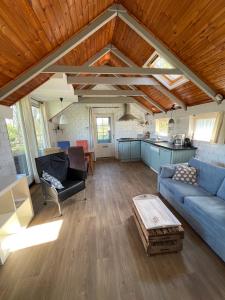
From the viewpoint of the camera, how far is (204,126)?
3330mm

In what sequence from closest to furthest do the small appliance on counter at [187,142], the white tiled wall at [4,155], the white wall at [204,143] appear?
the white tiled wall at [4,155], the white wall at [204,143], the small appliance on counter at [187,142]

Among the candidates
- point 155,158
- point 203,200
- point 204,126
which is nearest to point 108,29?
point 204,126

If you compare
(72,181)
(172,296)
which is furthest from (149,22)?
(172,296)

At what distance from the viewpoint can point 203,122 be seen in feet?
11.0

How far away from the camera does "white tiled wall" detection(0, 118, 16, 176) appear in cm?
232

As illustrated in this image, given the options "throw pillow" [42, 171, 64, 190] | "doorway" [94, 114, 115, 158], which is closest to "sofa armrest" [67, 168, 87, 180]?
"throw pillow" [42, 171, 64, 190]

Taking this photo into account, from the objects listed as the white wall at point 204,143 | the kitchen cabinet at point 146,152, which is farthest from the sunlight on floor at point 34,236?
the kitchen cabinet at point 146,152

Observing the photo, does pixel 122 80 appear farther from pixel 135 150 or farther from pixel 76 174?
pixel 135 150

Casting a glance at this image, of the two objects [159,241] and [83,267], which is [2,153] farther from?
[159,241]

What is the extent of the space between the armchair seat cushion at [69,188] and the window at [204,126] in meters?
2.96

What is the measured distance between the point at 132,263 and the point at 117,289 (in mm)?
307

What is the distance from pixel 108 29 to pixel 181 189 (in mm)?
3366

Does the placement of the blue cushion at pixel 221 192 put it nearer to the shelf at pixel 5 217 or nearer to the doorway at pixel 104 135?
the shelf at pixel 5 217

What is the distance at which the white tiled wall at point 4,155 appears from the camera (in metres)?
2.32
